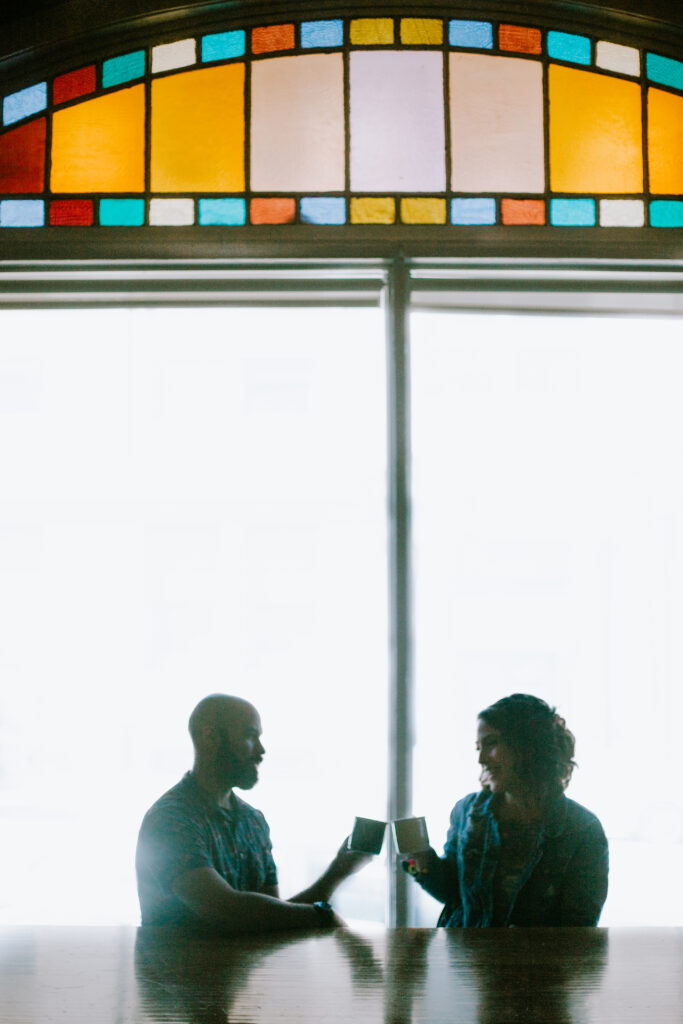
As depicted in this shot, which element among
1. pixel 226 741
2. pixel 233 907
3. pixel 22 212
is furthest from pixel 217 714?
pixel 22 212

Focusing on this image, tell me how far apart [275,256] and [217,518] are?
2.66ft

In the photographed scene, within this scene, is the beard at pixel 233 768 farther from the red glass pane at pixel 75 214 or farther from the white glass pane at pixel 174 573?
the red glass pane at pixel 75 214

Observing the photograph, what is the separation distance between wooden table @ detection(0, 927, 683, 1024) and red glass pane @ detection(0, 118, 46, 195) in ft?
7.17

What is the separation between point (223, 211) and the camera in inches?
113

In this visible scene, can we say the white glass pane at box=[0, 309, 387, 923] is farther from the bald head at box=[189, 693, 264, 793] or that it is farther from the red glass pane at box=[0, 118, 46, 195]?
the bald head at box=[189, 693, 264, 793]

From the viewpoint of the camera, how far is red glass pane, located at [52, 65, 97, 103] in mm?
Result: 2916

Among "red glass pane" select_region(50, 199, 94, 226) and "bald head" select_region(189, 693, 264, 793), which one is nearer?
"bald head" select_region(189, 693, 264, 793)

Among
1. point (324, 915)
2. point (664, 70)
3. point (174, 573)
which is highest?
point (664, 70)

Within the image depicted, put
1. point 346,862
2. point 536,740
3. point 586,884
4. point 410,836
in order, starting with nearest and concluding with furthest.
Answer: point 410,836, point 586,884, point 346,862, point 536,740

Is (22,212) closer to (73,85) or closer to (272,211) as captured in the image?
(73,85)

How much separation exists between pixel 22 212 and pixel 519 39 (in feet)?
5.27

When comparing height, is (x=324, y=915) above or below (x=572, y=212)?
below

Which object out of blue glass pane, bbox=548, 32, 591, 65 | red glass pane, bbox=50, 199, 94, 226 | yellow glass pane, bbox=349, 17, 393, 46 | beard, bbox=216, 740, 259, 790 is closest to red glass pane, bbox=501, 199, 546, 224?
blue glass pane, bbox=548, 32, 591, 65

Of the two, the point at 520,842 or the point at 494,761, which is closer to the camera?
the point at 520,842
